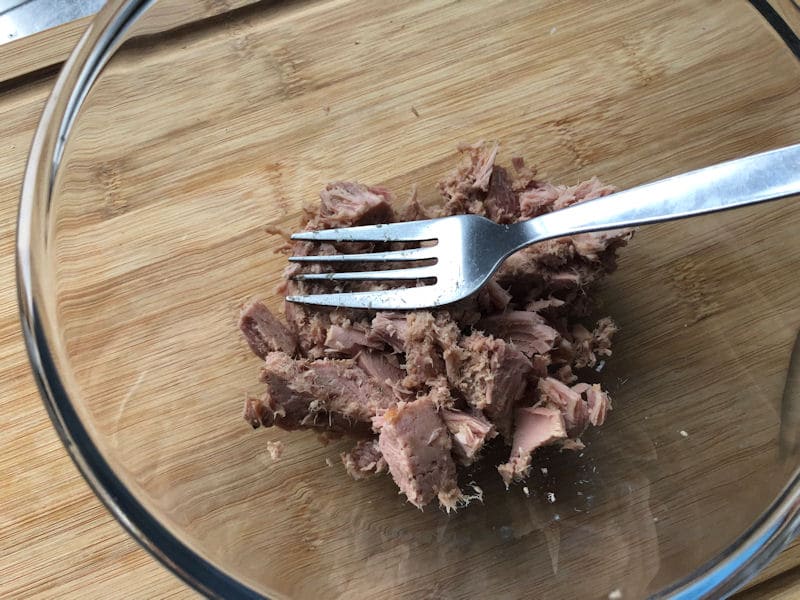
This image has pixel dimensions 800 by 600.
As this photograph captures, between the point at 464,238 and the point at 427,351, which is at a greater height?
the point at 464,238

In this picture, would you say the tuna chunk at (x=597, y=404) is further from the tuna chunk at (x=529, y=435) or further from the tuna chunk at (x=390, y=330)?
the tuna chunk at (x=390, y=330)

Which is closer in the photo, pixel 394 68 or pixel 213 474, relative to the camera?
pixel 213 474

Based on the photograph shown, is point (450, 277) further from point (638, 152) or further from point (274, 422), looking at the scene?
point (638, 152)

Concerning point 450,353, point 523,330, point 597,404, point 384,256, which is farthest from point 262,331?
point 597,404

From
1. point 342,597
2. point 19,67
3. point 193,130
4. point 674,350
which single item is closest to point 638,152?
point 674,350

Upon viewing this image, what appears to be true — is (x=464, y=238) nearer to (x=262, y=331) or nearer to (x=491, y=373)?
(x=491, y=373)

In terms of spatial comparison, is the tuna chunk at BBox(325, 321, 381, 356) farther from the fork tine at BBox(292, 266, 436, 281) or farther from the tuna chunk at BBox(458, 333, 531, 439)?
the tuna chunk at BBox(458, 333, 531, 439)

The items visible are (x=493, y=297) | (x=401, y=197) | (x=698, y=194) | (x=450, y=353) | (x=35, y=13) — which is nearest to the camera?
(x=698, y=194)
